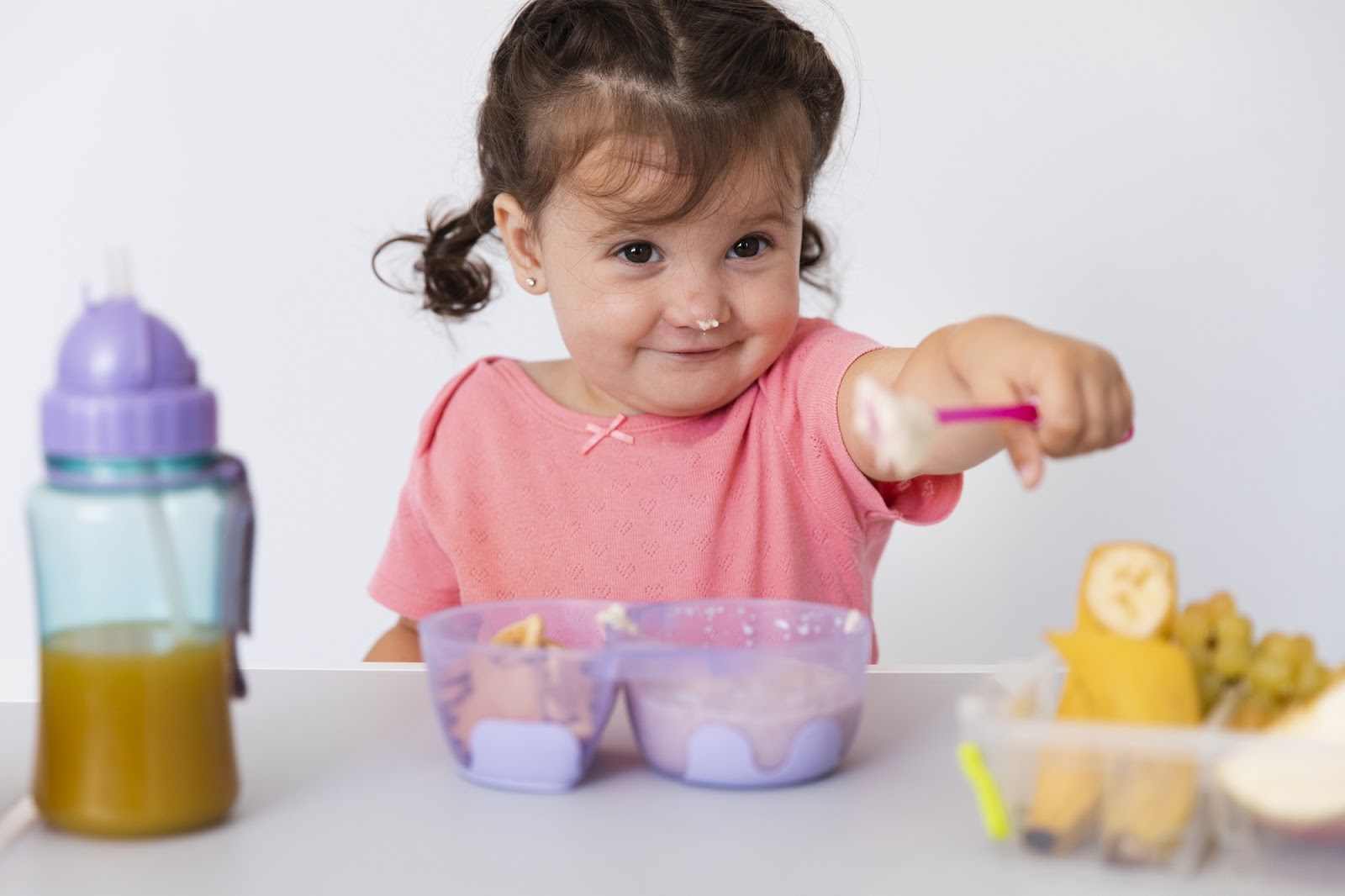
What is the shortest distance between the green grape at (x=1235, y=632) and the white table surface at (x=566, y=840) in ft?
0.29

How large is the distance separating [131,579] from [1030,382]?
15.9 inches

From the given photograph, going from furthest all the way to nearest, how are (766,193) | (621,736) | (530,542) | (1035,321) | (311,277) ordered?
(311,277) < (1035,321) < (530,542) < (766,193) < (621,736)

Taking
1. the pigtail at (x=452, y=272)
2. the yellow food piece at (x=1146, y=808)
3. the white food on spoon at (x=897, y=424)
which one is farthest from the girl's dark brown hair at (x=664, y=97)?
the yellow food piece at (x=1146, y=808)

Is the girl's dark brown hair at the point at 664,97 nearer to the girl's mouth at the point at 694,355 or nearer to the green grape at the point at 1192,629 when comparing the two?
the girl's mouth at the point at 694,355

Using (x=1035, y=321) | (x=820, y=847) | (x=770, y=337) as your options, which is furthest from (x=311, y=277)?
(x=820, y=847)

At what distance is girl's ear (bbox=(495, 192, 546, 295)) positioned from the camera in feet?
4.28

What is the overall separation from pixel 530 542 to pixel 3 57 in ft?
4.46

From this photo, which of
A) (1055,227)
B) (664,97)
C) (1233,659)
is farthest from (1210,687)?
(1055,227)

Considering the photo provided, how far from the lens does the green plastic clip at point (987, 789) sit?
0.61m

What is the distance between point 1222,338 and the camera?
207 cm

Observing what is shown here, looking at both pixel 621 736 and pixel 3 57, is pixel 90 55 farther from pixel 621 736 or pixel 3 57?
pixel 621 736

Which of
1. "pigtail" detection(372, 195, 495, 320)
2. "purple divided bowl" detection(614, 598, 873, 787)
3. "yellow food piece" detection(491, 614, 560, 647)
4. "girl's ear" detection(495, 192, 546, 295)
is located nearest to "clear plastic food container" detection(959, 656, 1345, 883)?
"purple divided bowl" detection(614, 598, 873, 787)

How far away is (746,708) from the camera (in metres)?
0.69

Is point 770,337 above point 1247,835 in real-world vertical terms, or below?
above
